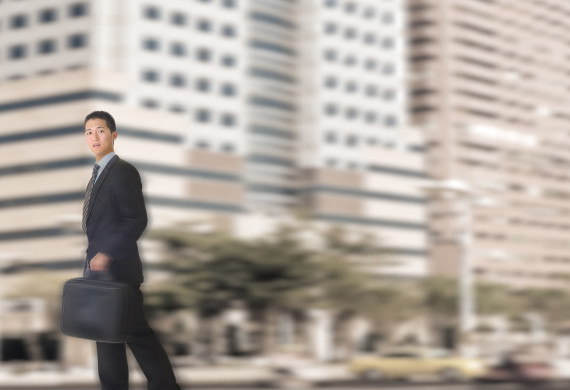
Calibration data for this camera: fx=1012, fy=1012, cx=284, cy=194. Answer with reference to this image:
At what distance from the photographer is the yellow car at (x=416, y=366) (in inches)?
1705

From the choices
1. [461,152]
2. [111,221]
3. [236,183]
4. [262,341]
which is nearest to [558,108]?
[461,152]

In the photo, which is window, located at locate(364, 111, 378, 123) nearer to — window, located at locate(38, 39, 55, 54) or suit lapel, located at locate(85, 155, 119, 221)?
window, located at locate(38, 39, 55, 54)

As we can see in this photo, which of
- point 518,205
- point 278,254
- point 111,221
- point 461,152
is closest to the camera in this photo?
point 111,221

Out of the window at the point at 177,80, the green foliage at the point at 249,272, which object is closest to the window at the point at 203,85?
the window at the point at 177,80

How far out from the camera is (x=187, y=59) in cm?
9594

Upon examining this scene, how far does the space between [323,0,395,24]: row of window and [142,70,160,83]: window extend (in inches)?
1061

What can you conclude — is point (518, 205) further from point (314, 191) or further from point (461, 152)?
point (314, 191)

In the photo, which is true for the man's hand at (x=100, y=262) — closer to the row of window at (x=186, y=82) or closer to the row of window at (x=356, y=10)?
the row of window at (x=186, y=82)

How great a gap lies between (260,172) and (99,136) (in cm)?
10124

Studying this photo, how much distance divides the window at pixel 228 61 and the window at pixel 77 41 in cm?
1427

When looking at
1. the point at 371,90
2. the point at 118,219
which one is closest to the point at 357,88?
the point at 371,90

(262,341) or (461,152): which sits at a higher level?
(461,152)

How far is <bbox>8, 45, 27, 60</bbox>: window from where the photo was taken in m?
93.2

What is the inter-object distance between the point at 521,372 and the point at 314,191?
6970 centimetres
